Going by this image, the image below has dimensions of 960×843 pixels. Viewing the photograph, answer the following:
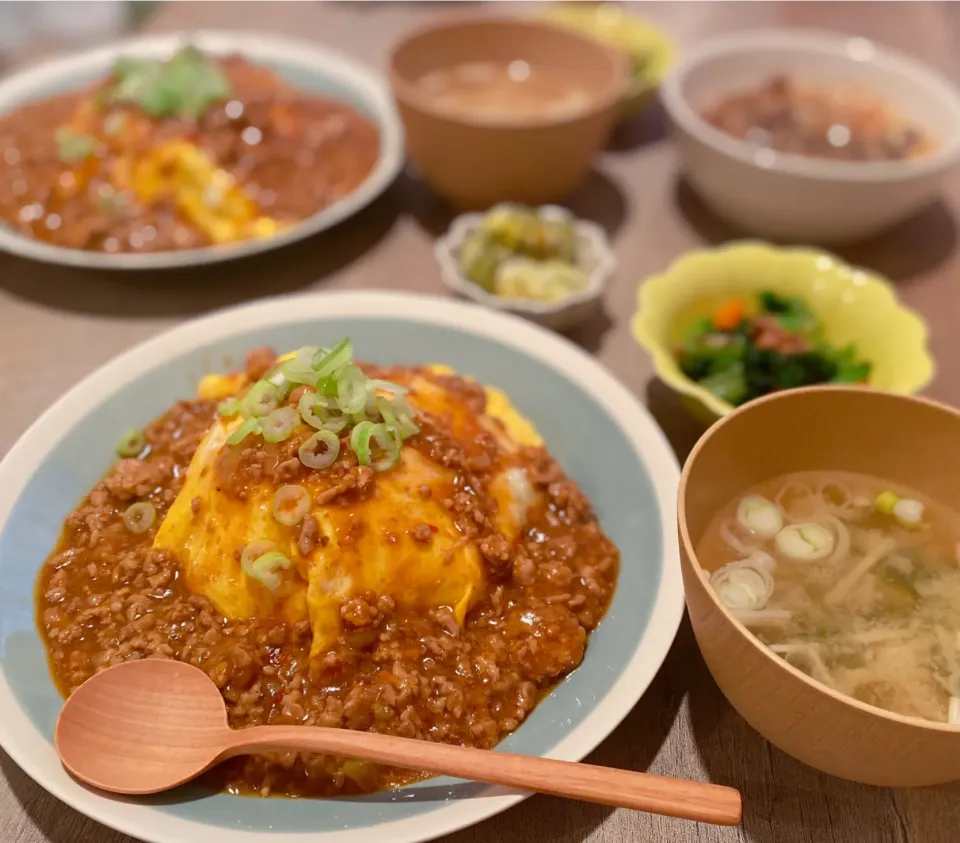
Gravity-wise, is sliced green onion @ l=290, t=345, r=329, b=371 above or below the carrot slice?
above

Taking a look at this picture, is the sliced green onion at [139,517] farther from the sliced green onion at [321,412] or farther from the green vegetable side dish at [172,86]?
the green vegetable side dish at [172,86]

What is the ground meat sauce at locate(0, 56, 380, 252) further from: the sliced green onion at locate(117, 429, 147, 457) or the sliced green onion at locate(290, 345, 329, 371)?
the sliced green onion at locate(290, 345, 329, 371)

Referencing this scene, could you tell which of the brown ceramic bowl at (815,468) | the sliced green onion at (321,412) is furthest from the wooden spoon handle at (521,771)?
the sliced green onion at (321,412)

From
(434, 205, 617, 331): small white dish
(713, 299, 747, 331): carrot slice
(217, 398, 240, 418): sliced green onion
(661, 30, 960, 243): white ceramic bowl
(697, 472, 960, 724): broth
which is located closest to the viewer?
(697, 472, 960, 724): broth

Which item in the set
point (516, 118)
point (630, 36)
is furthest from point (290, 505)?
point (630, 36)

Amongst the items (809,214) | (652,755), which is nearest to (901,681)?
(652,755)

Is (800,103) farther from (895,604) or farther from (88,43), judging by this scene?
(88,43)

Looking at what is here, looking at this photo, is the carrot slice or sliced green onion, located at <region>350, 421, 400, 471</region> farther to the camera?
the carrot slice

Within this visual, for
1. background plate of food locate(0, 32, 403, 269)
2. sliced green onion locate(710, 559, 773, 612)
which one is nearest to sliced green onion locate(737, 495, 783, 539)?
sliced green onion locate(710, 559, 773, 612)
